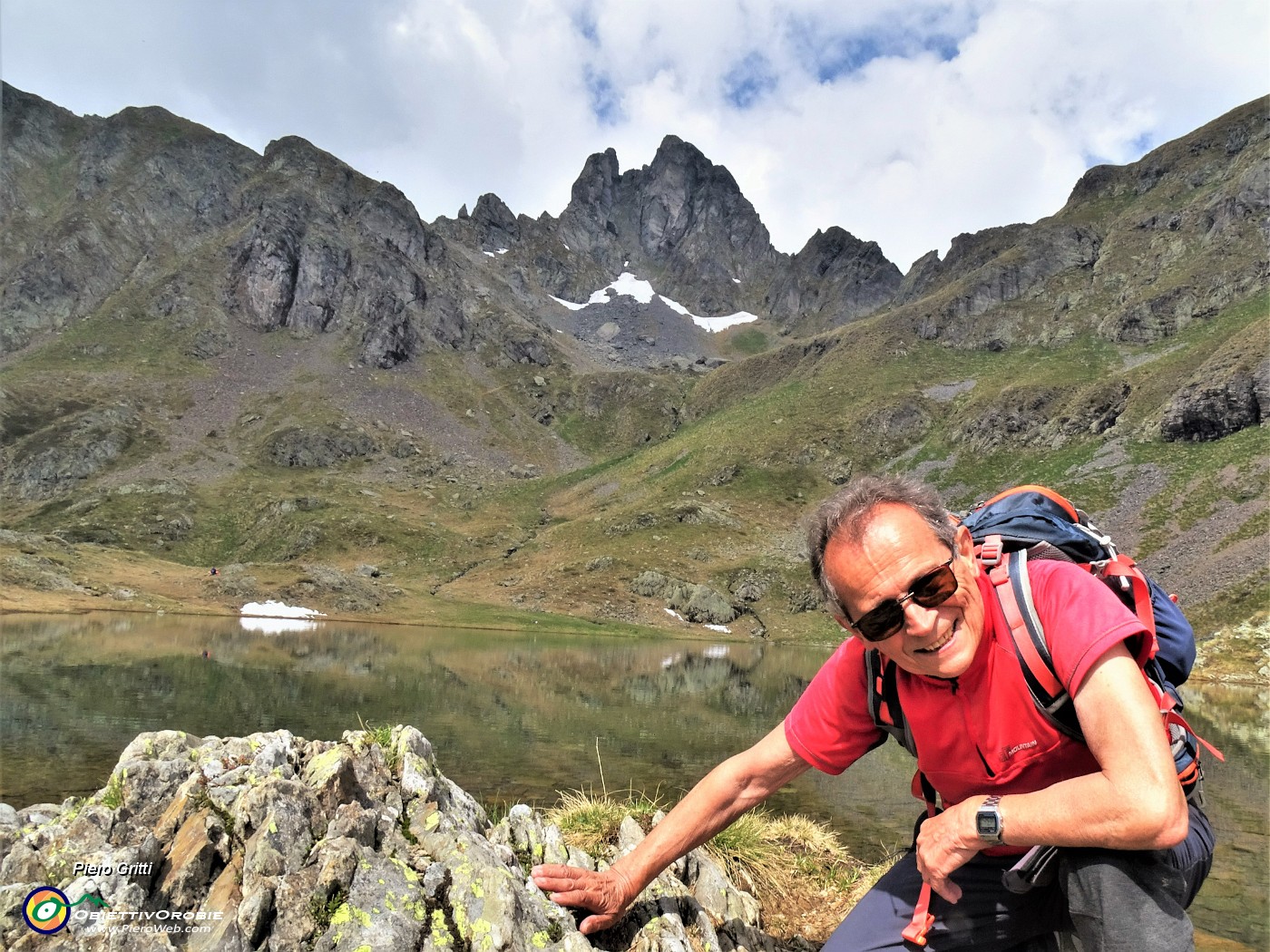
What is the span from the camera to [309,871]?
446 centimetres

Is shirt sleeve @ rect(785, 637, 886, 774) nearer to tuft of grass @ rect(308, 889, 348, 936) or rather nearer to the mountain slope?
tuft of grass @ rect(308, 889, 348, 936)

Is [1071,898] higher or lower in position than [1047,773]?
lower

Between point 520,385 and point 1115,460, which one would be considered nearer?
point 1115,460

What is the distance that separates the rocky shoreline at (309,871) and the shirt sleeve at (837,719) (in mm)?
1790

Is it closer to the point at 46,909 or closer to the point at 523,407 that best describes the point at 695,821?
the point at 46,909

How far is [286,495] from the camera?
108562 millimetres

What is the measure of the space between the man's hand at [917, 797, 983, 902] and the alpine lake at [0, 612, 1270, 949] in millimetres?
7230

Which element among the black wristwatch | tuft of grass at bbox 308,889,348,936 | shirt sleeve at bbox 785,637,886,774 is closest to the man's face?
the black wristwatch

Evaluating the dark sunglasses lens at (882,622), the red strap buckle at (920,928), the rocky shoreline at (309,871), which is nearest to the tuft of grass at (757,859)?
the rocky shoreline at (309,871)

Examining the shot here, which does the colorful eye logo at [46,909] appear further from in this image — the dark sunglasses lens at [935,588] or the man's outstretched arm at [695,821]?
the dark sunglasses lens at [935,588]

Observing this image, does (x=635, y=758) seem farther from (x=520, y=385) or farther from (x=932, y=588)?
(x=520, y=385)

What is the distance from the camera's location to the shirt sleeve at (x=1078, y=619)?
3000 millimetres

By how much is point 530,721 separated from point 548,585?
185 feet

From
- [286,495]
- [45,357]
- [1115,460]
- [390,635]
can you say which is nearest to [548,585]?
[390,635]
